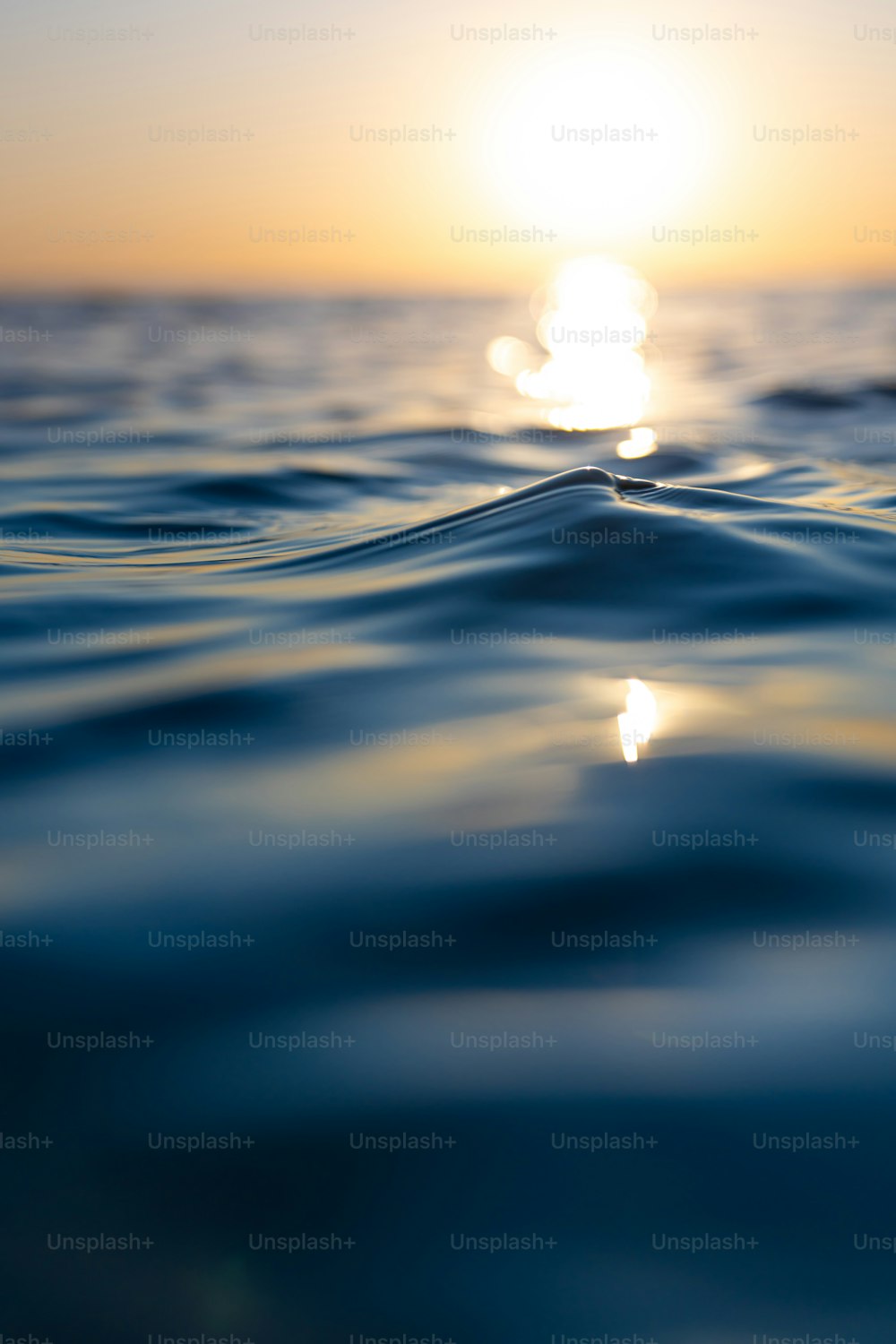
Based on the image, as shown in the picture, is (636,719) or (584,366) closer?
(636,719)

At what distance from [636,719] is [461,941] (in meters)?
1.38

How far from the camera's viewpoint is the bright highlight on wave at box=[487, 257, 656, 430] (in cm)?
1614

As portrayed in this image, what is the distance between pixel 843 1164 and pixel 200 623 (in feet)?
12.3

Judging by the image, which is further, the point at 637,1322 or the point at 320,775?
the point at 320,775

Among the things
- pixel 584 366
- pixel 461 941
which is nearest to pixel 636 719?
pixel 461 941

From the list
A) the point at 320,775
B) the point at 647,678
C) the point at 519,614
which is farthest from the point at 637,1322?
the point at 519,614

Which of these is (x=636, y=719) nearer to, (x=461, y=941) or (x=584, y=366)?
(x=461, y=941)

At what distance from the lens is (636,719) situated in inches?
142

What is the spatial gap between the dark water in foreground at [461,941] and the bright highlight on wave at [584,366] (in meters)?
6.62

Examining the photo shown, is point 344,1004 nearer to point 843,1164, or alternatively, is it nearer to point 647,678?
point 843,1164

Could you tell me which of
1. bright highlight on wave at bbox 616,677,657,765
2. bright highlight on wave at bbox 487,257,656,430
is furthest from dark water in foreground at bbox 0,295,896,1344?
bright highlight on wave at bbox 487,257,656,430

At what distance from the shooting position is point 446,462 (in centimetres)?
1045

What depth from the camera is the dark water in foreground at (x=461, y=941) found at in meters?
1.66

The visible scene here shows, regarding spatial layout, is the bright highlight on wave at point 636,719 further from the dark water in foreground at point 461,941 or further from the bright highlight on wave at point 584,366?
the bright highlight on wave at point 584,366
